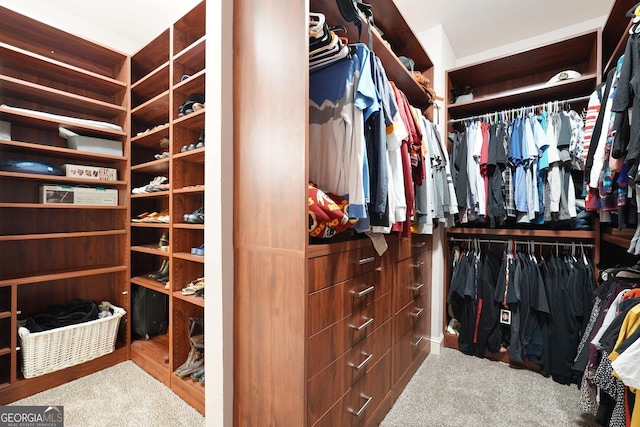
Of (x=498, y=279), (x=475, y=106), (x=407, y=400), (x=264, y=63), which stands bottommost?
(x=407, y=400)

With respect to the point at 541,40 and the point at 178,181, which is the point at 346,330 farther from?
the point at 541,40

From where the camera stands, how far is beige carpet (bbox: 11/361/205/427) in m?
1.47

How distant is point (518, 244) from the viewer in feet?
7.30

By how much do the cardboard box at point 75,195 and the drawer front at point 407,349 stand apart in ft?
7.34

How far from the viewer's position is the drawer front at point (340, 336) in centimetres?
102

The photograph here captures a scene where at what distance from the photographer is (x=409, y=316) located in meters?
1.82

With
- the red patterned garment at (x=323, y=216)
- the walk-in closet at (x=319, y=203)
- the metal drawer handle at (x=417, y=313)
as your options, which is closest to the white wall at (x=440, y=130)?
the walk-in closet at (x=319, y=203)

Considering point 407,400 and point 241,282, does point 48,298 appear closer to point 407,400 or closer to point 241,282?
point 241,282

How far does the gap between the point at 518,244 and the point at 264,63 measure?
227cm

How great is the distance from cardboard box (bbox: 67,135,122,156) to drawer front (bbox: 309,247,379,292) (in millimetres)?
1960

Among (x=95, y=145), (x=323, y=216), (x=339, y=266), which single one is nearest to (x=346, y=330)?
(x=339, y=266)

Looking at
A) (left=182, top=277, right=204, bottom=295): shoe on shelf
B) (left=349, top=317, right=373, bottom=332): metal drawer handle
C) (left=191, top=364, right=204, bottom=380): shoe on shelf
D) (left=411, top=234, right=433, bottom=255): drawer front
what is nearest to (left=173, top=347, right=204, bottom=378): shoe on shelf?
(left=191, top=364, right=204, bottom=380): shoe on shelf

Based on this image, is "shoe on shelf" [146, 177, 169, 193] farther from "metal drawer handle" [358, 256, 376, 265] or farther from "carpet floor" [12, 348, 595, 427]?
"metal drawer handle" [358, 256, 376, 265]

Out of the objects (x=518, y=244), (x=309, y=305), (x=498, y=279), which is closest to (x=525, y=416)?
(x=498, y=279)
